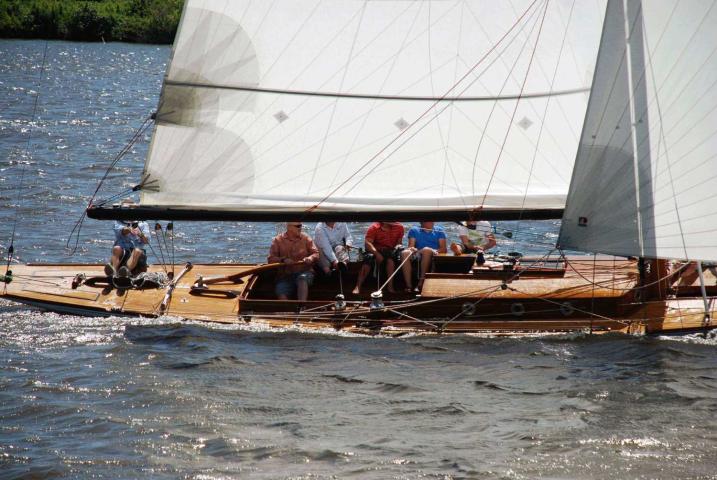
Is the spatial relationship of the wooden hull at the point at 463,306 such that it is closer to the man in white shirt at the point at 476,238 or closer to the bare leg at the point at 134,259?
the bare leg at the point at 134,259

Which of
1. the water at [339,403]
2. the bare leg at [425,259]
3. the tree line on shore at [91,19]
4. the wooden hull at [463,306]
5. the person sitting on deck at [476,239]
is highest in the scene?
the tree line on shore at [91,19]

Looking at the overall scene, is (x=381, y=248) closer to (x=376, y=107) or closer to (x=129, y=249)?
(x=376, y=107)

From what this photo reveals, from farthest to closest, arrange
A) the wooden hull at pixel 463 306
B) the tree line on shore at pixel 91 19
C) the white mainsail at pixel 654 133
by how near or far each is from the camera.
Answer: the tree line on shore at pixel 91 19, the wooden hull at pixel 463 306, the white mainsail at pixel 654 133

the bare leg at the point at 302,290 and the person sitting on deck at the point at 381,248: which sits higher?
the person sitting on deck at the point at 381,248

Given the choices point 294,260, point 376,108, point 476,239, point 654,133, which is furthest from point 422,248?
point 654,133

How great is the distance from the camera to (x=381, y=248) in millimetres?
14406

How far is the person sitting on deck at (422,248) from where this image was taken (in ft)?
46.2

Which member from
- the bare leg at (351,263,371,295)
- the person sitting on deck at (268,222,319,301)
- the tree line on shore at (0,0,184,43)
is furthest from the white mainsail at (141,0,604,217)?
the tree line on shore at (0,0,184,43)

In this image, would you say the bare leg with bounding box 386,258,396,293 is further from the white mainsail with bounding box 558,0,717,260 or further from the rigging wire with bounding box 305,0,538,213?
the white mainsail with bounding box 558,0,717,260

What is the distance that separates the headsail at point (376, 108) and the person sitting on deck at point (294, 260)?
2.76 ft

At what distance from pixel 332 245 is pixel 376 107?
205cm

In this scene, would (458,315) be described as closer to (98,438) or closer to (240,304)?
(240,304)

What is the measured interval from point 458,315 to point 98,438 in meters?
4.48

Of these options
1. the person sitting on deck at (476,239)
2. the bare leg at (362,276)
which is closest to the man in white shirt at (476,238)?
the person sitting on deck at (476,239)
